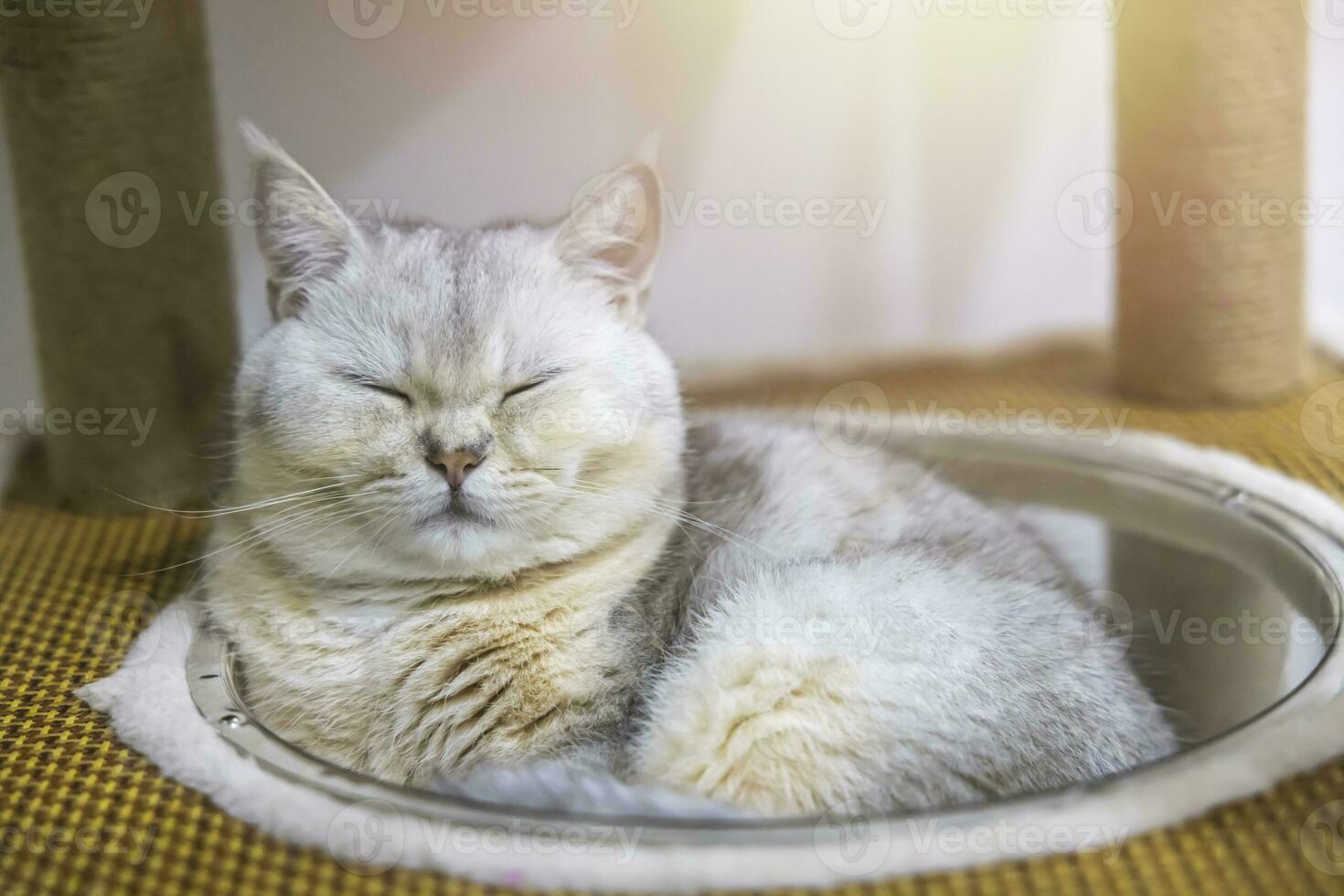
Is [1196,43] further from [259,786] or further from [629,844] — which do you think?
[259,786]

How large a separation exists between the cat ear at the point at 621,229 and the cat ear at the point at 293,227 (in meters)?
0.24

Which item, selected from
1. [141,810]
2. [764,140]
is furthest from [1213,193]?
[141,810]

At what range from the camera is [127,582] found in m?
1.53

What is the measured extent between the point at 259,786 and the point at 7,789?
25cm

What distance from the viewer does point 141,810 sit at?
104 cm

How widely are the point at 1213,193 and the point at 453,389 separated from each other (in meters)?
1.42

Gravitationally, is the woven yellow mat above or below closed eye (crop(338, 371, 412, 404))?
below

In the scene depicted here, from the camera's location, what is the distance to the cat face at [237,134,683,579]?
1149 millimetres

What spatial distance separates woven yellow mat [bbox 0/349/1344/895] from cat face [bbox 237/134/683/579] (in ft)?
0.92

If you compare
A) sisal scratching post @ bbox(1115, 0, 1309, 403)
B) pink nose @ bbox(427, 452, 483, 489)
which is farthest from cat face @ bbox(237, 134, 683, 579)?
sisal scratching post @ bbox(1115, 0, 1309, 403)

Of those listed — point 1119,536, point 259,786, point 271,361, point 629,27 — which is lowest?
point 1119,536

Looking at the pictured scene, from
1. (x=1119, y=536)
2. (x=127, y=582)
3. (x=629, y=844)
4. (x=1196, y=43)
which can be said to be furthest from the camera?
(x=1196, y=43)

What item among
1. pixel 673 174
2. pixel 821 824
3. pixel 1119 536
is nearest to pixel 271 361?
pixel 821 824

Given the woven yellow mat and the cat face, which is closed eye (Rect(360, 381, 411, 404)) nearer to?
the cat face
